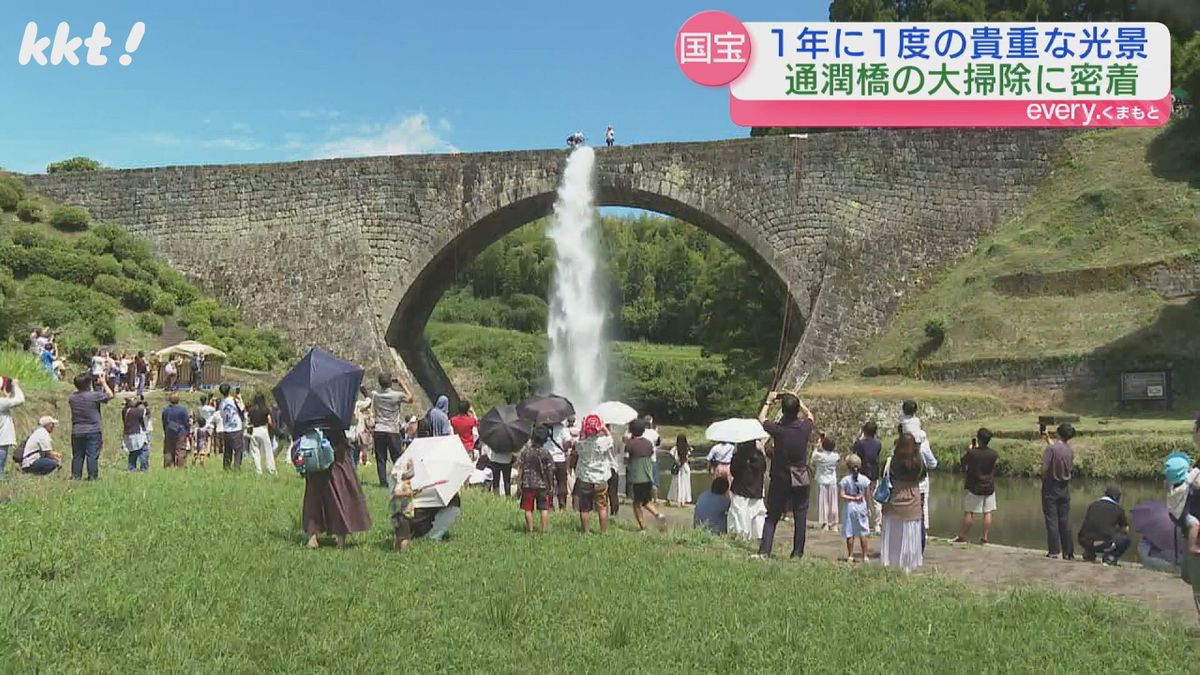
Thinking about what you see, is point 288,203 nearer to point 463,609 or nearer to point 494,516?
point 494,516

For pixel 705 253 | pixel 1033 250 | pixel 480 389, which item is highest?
pixel 705 253

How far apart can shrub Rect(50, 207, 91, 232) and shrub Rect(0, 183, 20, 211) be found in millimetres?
1572

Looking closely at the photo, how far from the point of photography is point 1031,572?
29.7 ft

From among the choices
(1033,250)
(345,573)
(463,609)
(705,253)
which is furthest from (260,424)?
(705,253)

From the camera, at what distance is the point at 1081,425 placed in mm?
19875

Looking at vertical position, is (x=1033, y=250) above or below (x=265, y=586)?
above

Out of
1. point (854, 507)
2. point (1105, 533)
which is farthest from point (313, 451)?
point (1105, 533)

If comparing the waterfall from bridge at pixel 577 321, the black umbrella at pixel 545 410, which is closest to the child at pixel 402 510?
the black umbrella at pixel 545 410

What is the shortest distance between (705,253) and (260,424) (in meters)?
63.2

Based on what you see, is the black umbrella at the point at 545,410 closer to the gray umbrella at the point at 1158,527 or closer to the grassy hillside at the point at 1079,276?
the gray umbrella at the point at 1158,527

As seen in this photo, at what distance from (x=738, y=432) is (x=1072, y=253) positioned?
1841 centimetres

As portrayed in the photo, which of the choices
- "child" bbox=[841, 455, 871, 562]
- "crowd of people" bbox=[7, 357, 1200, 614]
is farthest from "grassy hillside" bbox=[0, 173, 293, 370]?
"child" bbox=[841, 455, 871, 562]

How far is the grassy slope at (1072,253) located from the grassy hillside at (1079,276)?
29 mm

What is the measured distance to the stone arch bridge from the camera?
26.6 meters
